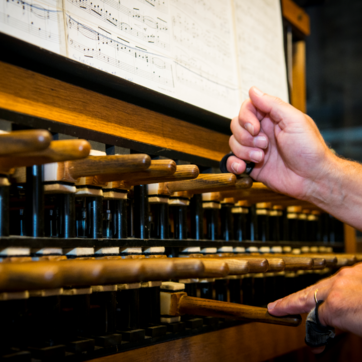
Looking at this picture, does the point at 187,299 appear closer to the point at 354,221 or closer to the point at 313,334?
the point at 313,334

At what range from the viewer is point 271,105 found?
114cm

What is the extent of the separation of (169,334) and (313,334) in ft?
1.03

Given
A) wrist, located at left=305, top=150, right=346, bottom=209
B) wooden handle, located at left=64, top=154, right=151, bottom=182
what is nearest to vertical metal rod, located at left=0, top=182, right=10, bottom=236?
wooden handle, located at left=64, top=154, right=151, bottom=182

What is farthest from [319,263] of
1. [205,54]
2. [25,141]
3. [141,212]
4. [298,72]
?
[298,72]

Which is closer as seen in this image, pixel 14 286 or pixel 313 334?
pixel 14 286

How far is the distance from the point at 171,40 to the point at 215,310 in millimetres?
732

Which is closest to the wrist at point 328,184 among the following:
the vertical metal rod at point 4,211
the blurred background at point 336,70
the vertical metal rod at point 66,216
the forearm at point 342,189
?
the forearm at point 342,189

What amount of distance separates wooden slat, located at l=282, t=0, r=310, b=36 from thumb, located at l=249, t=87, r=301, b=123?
110 cm

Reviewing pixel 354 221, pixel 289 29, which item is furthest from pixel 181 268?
pixel 289 29

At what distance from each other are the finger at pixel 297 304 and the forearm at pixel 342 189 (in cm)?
40

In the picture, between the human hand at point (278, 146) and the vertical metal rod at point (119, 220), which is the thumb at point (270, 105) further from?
the vertical metal rod at point (119, 220)

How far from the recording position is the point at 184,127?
51.1 inches

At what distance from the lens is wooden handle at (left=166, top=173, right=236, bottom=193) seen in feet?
3.36

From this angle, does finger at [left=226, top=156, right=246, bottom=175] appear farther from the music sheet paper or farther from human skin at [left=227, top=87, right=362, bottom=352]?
the music sheet paper
